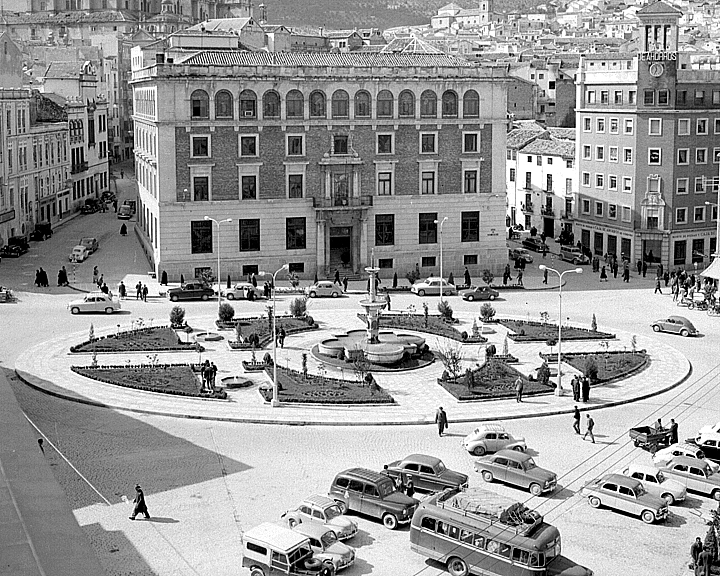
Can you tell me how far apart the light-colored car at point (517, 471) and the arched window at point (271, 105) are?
44.8 m

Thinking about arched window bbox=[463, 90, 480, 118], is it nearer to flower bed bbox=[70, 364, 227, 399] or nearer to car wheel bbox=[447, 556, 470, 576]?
flower bed bbox=[70, 364, 227, 399]

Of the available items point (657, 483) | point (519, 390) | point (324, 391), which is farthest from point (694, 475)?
point (324, 391)

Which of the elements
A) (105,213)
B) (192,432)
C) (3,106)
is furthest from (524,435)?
(105,213)

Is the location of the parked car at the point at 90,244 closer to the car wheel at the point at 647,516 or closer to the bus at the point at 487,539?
the bus at the point at 487,539

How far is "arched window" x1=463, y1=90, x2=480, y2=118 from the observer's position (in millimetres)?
82688

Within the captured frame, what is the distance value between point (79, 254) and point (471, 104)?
30.8 metres

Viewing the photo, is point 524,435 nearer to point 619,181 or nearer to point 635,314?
point 635,314

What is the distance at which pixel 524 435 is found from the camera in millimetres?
43750

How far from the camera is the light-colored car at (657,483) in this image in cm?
3591

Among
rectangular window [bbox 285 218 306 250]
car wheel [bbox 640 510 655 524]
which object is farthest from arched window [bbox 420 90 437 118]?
car wheel [bbox 640 510 655 524]

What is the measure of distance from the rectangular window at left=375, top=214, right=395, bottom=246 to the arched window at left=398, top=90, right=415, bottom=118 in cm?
721

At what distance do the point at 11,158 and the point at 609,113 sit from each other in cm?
4864

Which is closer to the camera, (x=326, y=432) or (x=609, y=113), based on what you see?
(x=326, y=432)

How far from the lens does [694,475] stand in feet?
122
